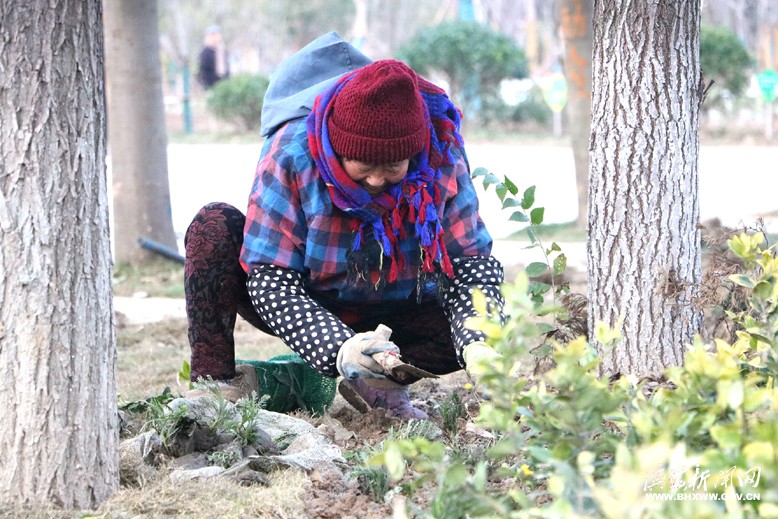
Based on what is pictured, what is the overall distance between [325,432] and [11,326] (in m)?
1.07

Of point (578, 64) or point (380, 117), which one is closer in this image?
point (380, 117)

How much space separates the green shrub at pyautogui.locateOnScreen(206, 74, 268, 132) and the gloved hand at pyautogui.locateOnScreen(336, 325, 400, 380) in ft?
51.4

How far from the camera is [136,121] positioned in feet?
20.7

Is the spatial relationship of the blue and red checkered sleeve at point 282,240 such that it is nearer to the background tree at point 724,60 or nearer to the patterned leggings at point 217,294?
the patterned leggings at point 217,294

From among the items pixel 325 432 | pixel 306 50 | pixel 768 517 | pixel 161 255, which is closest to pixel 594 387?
pixel 768 517

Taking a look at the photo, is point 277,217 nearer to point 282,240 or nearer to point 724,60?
point 282,240

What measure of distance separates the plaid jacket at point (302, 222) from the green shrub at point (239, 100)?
15240mm

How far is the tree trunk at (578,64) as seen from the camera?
7121 millimetres

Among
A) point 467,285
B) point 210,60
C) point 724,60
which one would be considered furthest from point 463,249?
point 210,60

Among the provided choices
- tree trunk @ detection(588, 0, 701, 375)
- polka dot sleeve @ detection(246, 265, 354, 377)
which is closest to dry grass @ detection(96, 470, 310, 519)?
polka dot sleeve @ detection(246, 265, 354, 377)

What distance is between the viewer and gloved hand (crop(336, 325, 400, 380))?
2.65 m

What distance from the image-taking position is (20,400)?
207 cm

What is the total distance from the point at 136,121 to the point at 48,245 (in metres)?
4.39

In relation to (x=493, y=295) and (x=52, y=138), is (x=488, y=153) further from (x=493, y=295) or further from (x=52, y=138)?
(x=52, y=138)
